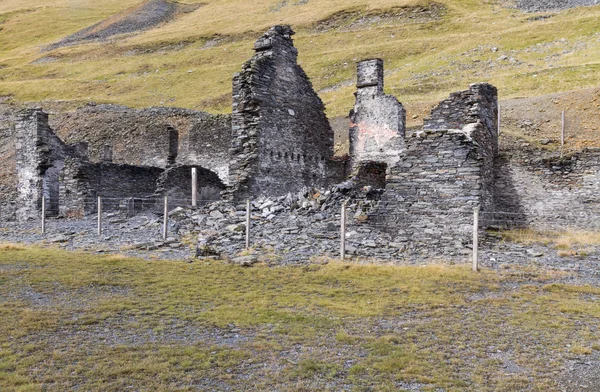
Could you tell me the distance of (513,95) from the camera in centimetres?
3931

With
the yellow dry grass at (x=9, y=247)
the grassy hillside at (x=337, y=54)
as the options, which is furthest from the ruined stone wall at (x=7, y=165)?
the yellow dry grass at (x=9, y=247)

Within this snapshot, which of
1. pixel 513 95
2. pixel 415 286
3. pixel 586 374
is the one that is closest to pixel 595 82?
pixel 513 95

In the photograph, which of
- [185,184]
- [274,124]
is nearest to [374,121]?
[274,124]

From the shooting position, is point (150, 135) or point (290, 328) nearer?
point (290, 328)

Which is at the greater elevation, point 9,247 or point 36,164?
point 36,164

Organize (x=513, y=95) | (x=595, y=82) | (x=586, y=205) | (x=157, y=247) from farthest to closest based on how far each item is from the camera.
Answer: (x=513, y=95) < (x=595, y=82) < (x=586, y=205) < (x=157, y=247)

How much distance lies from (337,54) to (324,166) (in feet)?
159

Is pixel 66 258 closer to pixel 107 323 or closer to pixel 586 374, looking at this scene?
pixel 107 323

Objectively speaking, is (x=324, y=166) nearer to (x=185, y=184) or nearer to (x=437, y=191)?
(x=185, y=184)

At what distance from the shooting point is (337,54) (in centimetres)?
6862

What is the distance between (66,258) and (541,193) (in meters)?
16.4

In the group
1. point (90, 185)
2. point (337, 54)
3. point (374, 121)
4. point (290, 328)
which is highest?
point (337, 54)

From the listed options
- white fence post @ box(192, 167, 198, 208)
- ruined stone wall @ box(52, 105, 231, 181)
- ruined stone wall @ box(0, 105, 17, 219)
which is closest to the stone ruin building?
ruined stone wall @ box(52, 105, 231, 181)

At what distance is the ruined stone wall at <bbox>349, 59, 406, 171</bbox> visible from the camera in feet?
87.6
